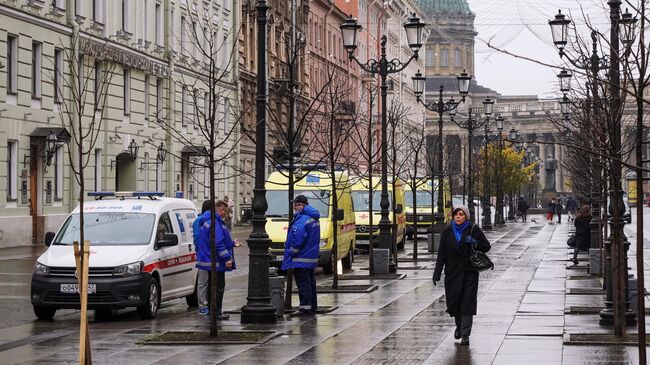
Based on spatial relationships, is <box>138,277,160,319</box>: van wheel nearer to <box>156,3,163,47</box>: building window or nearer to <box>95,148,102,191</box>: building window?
<box>95,148,102,191</box>: building window

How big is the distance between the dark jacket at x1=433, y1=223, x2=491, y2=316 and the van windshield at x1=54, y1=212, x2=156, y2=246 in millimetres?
5598

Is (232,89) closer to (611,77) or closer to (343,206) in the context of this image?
(343,206)

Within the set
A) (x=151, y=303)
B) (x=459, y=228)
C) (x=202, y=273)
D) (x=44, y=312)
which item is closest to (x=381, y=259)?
(x=202, y=273)

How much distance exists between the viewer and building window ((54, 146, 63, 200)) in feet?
148

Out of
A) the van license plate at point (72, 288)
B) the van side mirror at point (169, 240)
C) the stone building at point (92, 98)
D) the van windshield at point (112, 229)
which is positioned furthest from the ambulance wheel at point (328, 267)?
the van license plate at point (72, 288)

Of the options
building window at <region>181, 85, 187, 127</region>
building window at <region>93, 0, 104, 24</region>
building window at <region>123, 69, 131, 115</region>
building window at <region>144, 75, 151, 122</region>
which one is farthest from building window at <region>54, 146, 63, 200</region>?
building window at <region>181, 85, 187, 127</region>

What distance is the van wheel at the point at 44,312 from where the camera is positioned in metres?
20.5

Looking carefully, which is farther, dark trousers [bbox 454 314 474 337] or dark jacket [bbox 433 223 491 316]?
dark jacket [bbox 433 223 491 316]

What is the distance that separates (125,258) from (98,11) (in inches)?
1170

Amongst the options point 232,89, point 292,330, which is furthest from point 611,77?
point 232,89

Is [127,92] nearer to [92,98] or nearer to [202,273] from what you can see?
[92,98]

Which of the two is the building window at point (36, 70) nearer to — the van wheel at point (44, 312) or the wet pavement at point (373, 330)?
the wet pavement at point (373, 330)

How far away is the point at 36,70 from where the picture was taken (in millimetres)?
43719

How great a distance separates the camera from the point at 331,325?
19.2 metres
